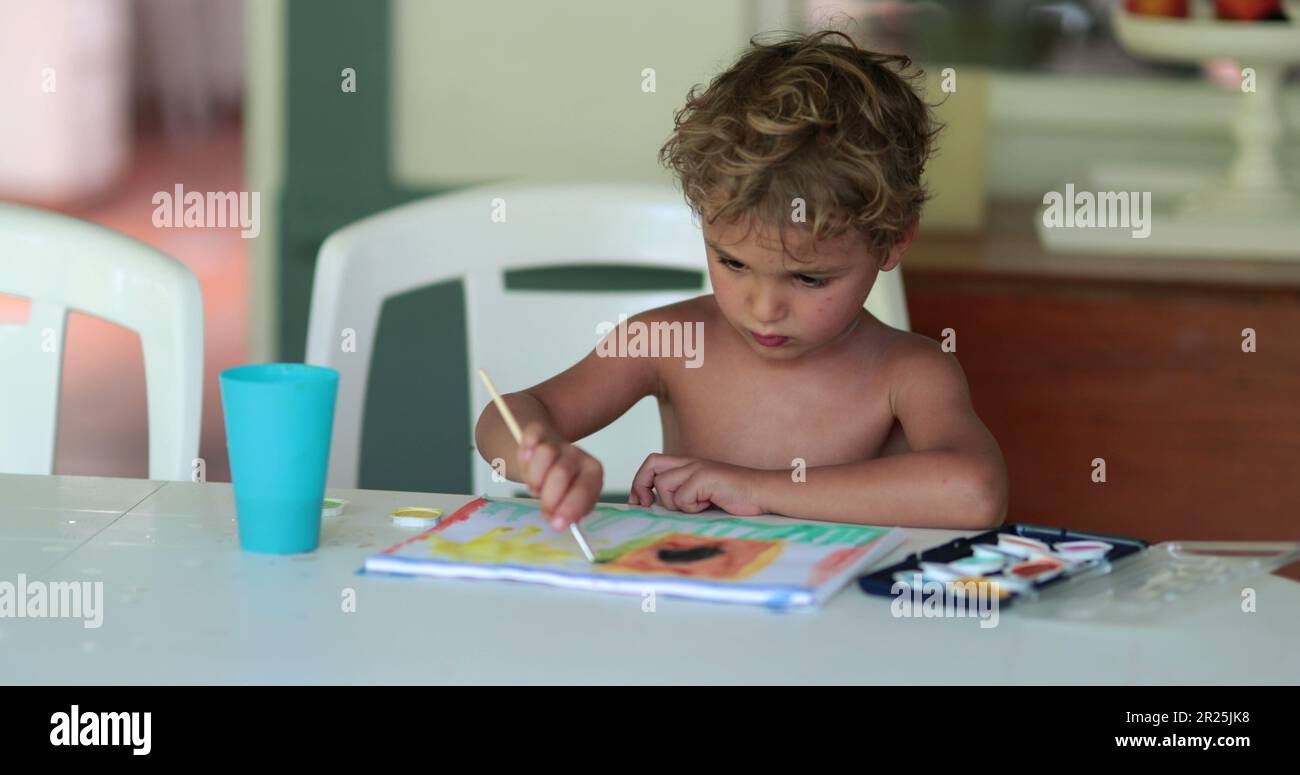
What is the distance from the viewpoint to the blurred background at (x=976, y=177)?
2.04 metres

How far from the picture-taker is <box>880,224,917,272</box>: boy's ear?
135 centimetres

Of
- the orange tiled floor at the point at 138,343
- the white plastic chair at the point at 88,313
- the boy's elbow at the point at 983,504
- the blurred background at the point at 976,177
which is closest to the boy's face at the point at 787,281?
the boy's elbow at the point at 983,504

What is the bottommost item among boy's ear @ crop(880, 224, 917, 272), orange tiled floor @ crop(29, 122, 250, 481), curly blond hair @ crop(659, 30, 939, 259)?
orange tiled floor @ crop(29, 122, 250, 481)

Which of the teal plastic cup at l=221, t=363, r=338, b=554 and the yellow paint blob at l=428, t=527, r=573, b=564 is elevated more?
the teal plastic cup at l=221, t=363, r=338, b=554

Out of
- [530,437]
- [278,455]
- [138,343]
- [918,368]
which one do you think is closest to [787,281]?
[918,368]

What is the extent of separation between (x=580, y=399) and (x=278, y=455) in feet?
1.39

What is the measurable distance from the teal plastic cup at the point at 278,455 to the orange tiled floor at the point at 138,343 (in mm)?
1171

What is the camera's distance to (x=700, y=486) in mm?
1166

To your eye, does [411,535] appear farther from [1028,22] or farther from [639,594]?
[1028,22]

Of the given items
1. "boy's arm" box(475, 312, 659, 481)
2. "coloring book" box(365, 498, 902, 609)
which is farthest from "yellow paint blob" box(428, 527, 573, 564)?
"boy's arm" box(475, 312, 659, 481)

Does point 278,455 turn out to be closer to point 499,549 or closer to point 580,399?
point 499,549

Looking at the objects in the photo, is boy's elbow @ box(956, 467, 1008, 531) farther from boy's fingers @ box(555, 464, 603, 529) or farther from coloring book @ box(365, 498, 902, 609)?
boy's fingers @ box(555, 464, 603, 529)

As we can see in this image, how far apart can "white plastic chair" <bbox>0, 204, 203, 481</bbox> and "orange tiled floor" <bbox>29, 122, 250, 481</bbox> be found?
70 centimetres
